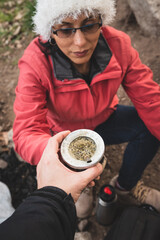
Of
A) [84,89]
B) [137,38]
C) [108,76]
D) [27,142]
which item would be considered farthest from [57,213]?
[137,38]

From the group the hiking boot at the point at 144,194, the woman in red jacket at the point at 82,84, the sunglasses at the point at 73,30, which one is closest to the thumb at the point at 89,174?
the woman in red jacket at the point at 82,84

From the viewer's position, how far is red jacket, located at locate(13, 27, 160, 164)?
1.83 metres

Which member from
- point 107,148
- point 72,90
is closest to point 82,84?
point 72,90

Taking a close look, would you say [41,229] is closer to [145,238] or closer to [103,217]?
[145,238]

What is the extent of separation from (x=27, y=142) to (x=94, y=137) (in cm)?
64

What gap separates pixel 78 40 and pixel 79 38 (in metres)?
0.02

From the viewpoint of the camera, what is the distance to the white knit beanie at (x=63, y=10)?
1.53m

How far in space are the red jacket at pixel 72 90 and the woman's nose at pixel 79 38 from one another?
0.32 meters

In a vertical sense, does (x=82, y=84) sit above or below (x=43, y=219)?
above

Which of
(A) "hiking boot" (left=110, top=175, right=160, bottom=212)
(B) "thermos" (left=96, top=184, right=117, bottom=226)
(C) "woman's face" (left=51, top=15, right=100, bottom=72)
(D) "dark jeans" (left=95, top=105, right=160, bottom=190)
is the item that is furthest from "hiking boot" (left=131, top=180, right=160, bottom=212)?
(C) "woman's face" (left=51, top=15, right=100, bottom=72)

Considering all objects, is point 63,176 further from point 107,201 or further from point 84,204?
point 84,204

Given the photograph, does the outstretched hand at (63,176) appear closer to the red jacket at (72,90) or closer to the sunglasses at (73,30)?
the red jacket at (72,90)

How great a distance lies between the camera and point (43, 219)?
0.98 meters

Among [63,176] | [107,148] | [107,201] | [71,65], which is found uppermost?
[71,65]
